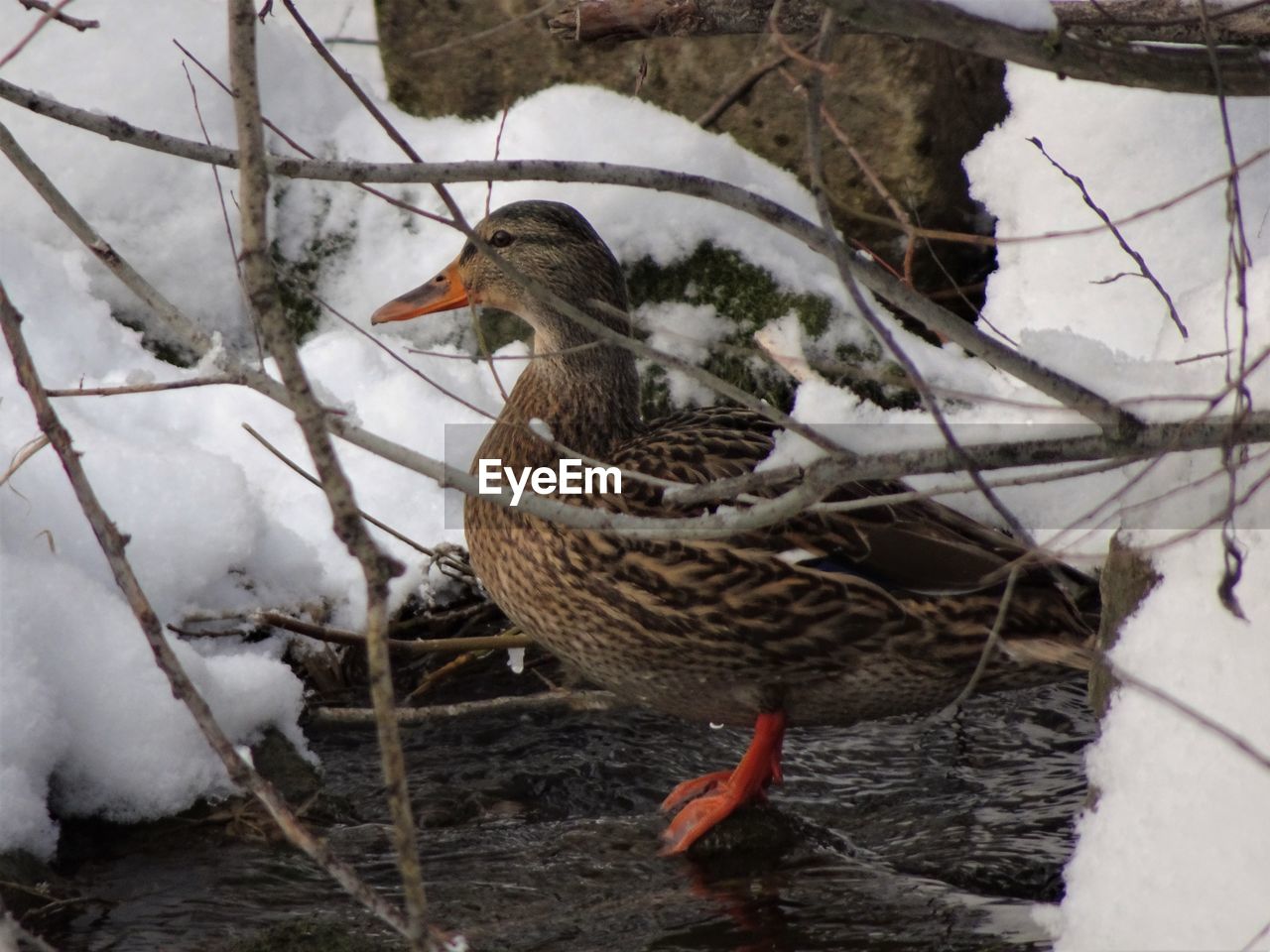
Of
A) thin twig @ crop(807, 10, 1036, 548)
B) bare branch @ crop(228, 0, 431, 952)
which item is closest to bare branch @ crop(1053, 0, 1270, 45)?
thin twig @ crop(807, 10, 1036, 548)

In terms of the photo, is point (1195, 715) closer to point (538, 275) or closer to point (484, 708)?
point (484, 708)

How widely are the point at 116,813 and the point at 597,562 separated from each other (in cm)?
A: 118

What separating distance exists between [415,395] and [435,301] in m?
0.57

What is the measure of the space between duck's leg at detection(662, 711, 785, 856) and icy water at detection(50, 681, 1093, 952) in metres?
0.06

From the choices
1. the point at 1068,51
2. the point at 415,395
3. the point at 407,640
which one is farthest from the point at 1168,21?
the point at 415,395

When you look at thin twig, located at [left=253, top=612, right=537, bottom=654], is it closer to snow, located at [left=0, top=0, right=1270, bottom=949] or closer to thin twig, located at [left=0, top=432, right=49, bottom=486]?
snow, located at [left=0, top=0, right=1270, bottom=949]

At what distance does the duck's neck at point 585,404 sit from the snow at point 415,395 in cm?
26

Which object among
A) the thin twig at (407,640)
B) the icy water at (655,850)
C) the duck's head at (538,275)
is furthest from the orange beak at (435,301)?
the icy water at (655,850)

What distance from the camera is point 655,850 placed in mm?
3406

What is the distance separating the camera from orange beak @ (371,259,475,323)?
431cm

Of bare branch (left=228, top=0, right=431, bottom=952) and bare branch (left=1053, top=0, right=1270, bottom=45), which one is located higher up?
bare branch (left=1053, top=0, right=1270, bottom=45)

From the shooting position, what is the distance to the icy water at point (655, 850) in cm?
299

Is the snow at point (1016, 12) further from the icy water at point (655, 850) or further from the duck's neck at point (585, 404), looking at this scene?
the duck's neck at point (585, 404)

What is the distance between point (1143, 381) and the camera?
2.54 meters
